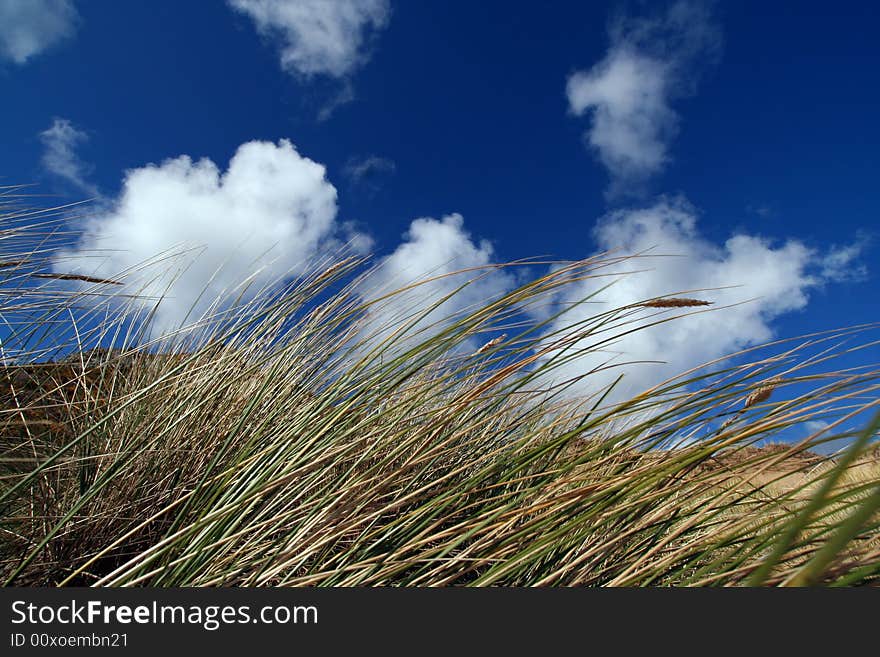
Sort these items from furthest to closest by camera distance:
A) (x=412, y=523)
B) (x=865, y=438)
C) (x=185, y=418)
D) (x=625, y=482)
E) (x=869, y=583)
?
(x=185, y=418)
(x=412, y=523)
(x=625, y=482)
(x=869, y=583)
(x=865, y=438)

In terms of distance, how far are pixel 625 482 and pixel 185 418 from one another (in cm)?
139

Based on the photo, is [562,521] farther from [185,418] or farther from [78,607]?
[185,418]

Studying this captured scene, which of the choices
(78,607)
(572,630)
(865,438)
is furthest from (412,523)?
(865,438)

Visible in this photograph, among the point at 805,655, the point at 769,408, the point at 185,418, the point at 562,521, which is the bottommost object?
the point at 805,655

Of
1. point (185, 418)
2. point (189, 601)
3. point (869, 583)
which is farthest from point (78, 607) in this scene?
point (869, 583)

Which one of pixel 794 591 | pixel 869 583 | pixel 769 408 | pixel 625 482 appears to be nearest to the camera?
pixel 794 591

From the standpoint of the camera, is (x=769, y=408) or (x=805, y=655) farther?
(x=769, y=408)

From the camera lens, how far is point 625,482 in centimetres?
101

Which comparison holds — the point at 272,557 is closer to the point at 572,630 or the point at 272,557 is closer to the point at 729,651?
the point at 572,630

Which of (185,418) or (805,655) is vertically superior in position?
(185,418)

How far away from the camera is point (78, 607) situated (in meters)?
0.99

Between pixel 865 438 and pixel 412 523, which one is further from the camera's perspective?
pixel 412 523

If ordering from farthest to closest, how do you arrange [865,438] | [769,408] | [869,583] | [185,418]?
[185,418]
[769,408]
[869,583]
[865,438]

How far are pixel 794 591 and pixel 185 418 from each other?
1661 millimetres
